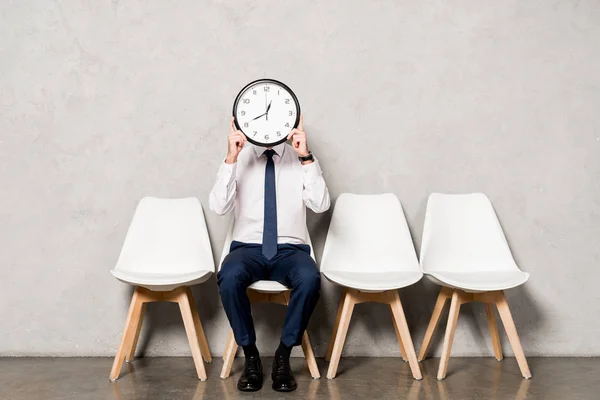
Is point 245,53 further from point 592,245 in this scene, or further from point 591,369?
point 591,369

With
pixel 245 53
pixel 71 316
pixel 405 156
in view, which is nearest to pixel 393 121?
pixel 405 156

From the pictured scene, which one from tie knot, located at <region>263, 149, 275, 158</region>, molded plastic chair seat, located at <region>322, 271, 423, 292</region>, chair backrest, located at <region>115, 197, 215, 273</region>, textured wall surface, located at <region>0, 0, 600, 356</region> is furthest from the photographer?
textured wall surface, located at <region>0, 0, 600, 356</region>

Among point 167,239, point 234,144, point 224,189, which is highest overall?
point 234,144

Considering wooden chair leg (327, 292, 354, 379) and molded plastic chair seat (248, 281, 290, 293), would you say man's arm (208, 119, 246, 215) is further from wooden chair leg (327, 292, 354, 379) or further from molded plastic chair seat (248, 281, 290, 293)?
wooden chair leg (327, 292, 354, 379)

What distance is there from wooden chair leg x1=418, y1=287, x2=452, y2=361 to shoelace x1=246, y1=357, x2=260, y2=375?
95cm

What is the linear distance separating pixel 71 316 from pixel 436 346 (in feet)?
6.57

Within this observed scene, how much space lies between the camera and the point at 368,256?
3.25 meters

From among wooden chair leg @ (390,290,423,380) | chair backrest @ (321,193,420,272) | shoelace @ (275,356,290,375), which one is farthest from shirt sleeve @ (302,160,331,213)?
shoelace @ (275,356,290,375)

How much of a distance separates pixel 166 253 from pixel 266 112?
0.91m

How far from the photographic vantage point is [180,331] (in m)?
3.44

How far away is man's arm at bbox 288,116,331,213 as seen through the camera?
2926 mm

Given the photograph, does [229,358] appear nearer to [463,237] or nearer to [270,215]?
[270,215]

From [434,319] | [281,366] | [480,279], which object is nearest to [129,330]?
[281,366]

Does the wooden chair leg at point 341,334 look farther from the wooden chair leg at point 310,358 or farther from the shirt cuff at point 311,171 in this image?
the shirt cuff at point 311,171
